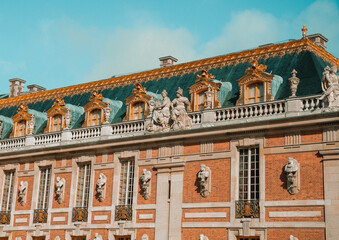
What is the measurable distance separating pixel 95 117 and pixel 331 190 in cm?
1431

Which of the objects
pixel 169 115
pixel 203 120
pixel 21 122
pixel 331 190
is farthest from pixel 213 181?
pixel 21 122

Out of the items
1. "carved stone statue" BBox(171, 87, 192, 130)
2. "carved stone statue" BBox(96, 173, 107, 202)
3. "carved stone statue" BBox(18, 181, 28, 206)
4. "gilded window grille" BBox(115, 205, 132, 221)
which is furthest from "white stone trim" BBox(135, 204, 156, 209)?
"carved stone statue" BBox(18, 181, 28, 206)

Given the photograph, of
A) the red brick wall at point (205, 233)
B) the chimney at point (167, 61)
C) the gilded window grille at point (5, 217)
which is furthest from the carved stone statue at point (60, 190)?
the chimney at point (167, 61)

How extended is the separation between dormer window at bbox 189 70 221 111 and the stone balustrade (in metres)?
0.81

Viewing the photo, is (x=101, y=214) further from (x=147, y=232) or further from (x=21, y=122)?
(x=21, y=122)

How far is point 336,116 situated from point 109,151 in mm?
11944

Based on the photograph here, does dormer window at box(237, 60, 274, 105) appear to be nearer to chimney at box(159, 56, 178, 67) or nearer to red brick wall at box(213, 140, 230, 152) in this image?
red brick wall at box(213, 140, 230, 152)

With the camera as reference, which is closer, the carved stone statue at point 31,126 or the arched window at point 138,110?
the arched window at point 138,110

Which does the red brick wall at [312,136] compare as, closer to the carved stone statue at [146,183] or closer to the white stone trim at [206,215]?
the white stone trim at [206,215]

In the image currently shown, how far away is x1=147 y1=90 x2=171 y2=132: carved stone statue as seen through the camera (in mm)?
30062

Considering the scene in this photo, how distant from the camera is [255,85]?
2861 centimetres

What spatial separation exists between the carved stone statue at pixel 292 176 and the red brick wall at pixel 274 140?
1057mm

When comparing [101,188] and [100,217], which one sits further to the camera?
[101,188]

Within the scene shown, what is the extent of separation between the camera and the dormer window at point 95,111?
111 ft
